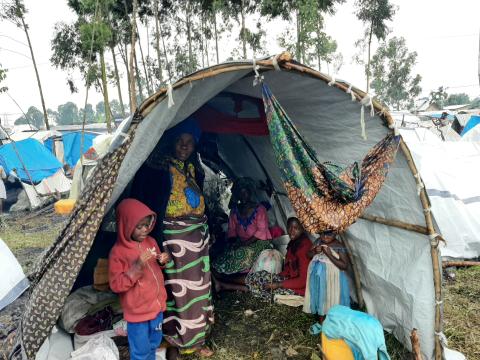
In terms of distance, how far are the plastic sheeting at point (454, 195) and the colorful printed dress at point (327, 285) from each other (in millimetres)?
2077

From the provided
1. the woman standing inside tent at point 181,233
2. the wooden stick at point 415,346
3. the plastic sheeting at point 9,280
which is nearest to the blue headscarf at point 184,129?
the woman standing inside tent at point 181,233

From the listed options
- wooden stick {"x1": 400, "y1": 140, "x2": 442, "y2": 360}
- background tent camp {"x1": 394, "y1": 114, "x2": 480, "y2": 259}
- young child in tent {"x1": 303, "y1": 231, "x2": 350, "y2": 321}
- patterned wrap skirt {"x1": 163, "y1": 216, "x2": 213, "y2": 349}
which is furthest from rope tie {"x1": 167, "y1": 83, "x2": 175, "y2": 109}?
background tent camp {"x1": 394, "y1": 114, "x2": 480, "y2": 259}

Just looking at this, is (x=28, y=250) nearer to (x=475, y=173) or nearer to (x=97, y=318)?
(x=97, y=318)

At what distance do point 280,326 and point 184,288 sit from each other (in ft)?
3.75

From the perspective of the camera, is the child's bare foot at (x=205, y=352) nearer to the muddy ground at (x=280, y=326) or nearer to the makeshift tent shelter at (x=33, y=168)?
the muddy ground at (x=280, y=326)

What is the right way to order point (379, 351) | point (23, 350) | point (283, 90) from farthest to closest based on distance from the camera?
1. point (283, 90)
2. point (379, 351)
3. point (23, 350)

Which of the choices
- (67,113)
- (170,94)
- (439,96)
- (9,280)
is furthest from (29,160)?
(67,113)

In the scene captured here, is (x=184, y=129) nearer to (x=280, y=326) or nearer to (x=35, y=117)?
(x=280, y=326)

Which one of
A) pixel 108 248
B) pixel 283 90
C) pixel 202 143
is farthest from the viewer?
pixel 202 143

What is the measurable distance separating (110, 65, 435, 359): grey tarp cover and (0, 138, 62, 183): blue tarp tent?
929 centimetres

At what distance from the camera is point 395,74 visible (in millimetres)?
36281

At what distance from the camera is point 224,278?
4.42 metres

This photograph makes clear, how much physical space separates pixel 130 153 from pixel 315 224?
4.52 ft

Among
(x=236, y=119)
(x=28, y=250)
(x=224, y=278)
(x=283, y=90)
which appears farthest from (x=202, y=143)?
(x=28, y=250)
